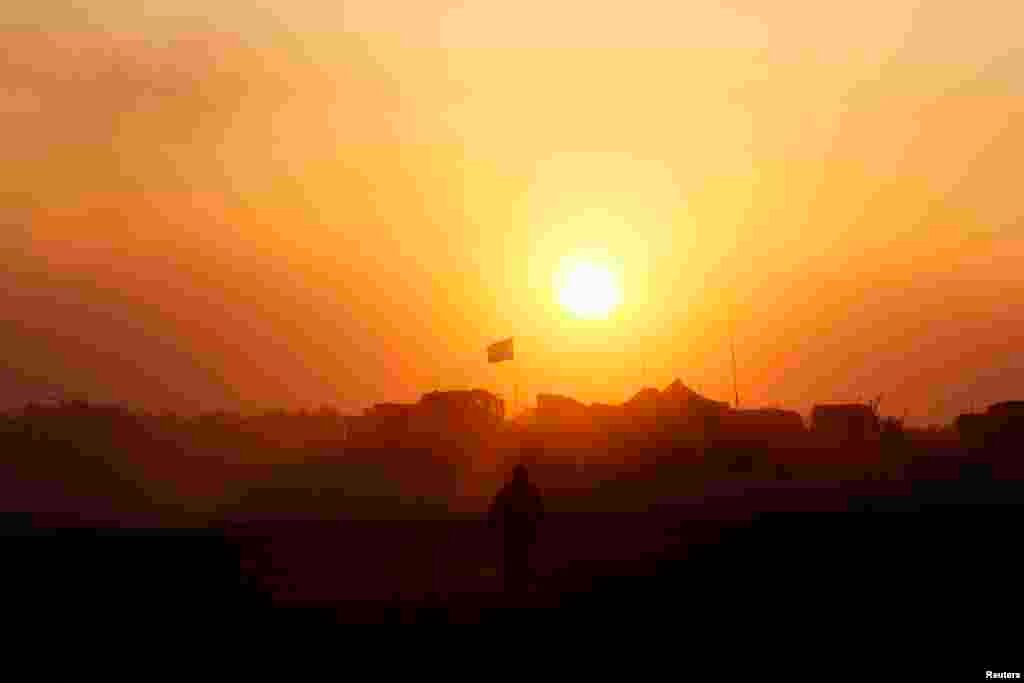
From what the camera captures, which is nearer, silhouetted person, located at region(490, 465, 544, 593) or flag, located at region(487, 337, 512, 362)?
silhouetted person, located at region(490, 465, 544, 593)

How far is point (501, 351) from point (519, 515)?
A: 874 inches

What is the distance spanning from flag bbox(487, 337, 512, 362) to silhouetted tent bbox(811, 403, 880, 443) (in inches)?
1092

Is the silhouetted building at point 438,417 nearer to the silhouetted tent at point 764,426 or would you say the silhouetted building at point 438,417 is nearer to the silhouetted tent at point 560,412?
the silhouetted tent at point 560,412

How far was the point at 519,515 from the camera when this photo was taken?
922 inches

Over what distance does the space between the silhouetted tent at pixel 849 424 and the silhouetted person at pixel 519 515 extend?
46518mm

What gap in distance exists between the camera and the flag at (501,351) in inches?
1783

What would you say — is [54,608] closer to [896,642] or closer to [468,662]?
[468,662]

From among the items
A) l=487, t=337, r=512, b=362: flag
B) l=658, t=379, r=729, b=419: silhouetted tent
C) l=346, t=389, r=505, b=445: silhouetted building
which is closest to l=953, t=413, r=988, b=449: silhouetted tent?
l=658, t=379, r=729, b=419: silhouetted tent

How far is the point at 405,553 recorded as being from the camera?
31.9 m

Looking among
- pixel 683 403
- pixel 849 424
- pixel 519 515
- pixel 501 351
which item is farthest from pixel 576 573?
pixel 849 424

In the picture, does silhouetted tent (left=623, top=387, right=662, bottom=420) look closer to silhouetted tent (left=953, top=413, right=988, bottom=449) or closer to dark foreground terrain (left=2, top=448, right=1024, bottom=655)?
silhouetted tent (left=953, top=413, right=988, bottom=449)

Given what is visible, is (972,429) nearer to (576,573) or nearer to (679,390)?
(679,390)

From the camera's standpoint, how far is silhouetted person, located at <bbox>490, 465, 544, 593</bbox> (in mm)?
23375

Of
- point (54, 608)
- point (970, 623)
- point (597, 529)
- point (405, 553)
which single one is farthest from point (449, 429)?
point (970, 623)
